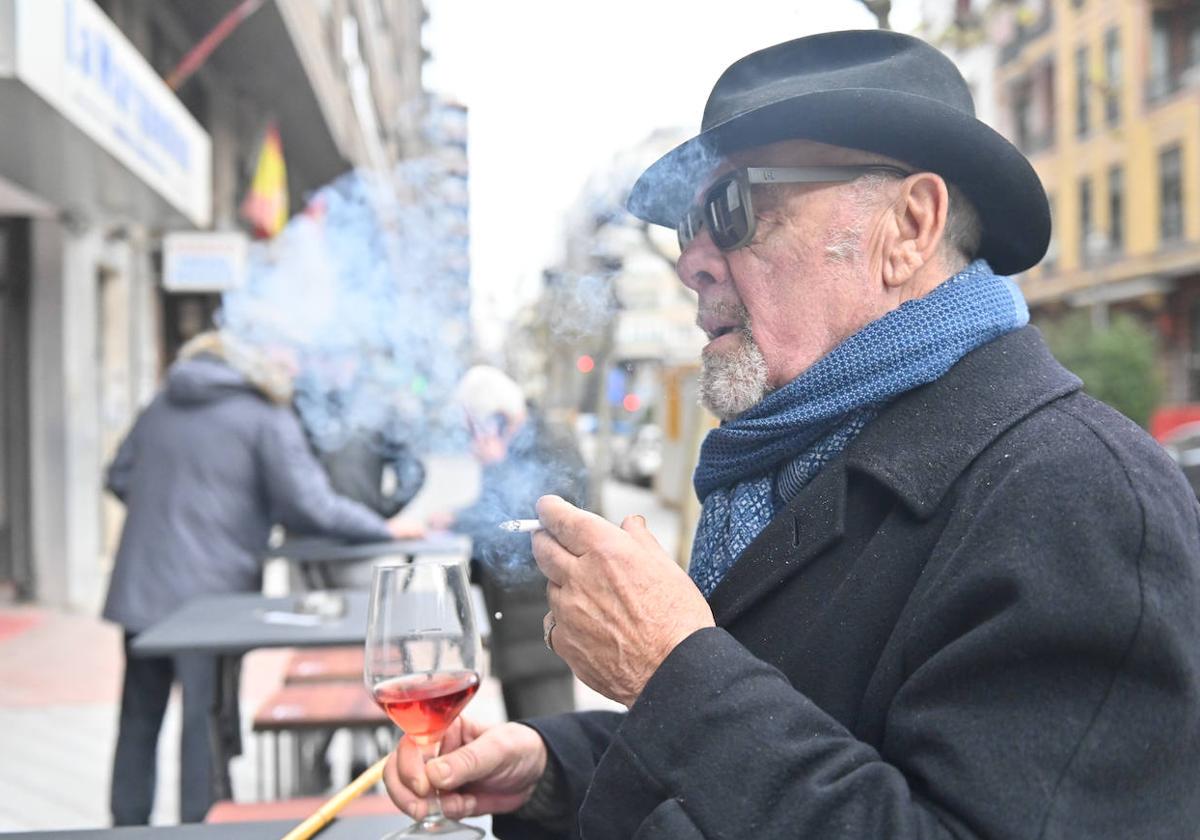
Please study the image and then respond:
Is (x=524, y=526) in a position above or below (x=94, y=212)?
below

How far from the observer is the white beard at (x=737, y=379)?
1.63 meters

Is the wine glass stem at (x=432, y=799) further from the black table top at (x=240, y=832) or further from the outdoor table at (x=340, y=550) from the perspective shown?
the outdoor table at (x=340, y=550)

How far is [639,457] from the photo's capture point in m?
22.0

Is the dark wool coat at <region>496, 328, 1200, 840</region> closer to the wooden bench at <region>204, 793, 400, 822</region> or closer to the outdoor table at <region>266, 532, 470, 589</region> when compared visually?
the wooden bench at <region>204, 793, 400, 822</region>

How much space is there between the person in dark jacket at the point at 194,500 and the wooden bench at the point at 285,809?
180cm

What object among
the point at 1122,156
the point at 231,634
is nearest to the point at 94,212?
the point at 231,634

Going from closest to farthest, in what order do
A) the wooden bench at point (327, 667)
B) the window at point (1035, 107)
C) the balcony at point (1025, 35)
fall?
1. the wooden bench at point (327, 667)
2. the balcony at point (1025, 35)
3. the window at point (1035, 107)

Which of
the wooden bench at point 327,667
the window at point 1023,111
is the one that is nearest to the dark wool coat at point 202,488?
the wooden bench at point 327,667

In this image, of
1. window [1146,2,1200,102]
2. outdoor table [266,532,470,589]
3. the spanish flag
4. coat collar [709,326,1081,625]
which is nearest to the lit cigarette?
coat collar [709,326,1081,625]

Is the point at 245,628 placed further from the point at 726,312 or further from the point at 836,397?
the point at 836,397

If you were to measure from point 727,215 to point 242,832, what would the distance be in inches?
48.1

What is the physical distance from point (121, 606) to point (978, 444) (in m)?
4.01

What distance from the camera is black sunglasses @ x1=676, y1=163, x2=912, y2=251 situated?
5.19ft

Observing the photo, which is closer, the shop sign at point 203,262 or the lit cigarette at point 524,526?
the lit cigarette at point 524,526
